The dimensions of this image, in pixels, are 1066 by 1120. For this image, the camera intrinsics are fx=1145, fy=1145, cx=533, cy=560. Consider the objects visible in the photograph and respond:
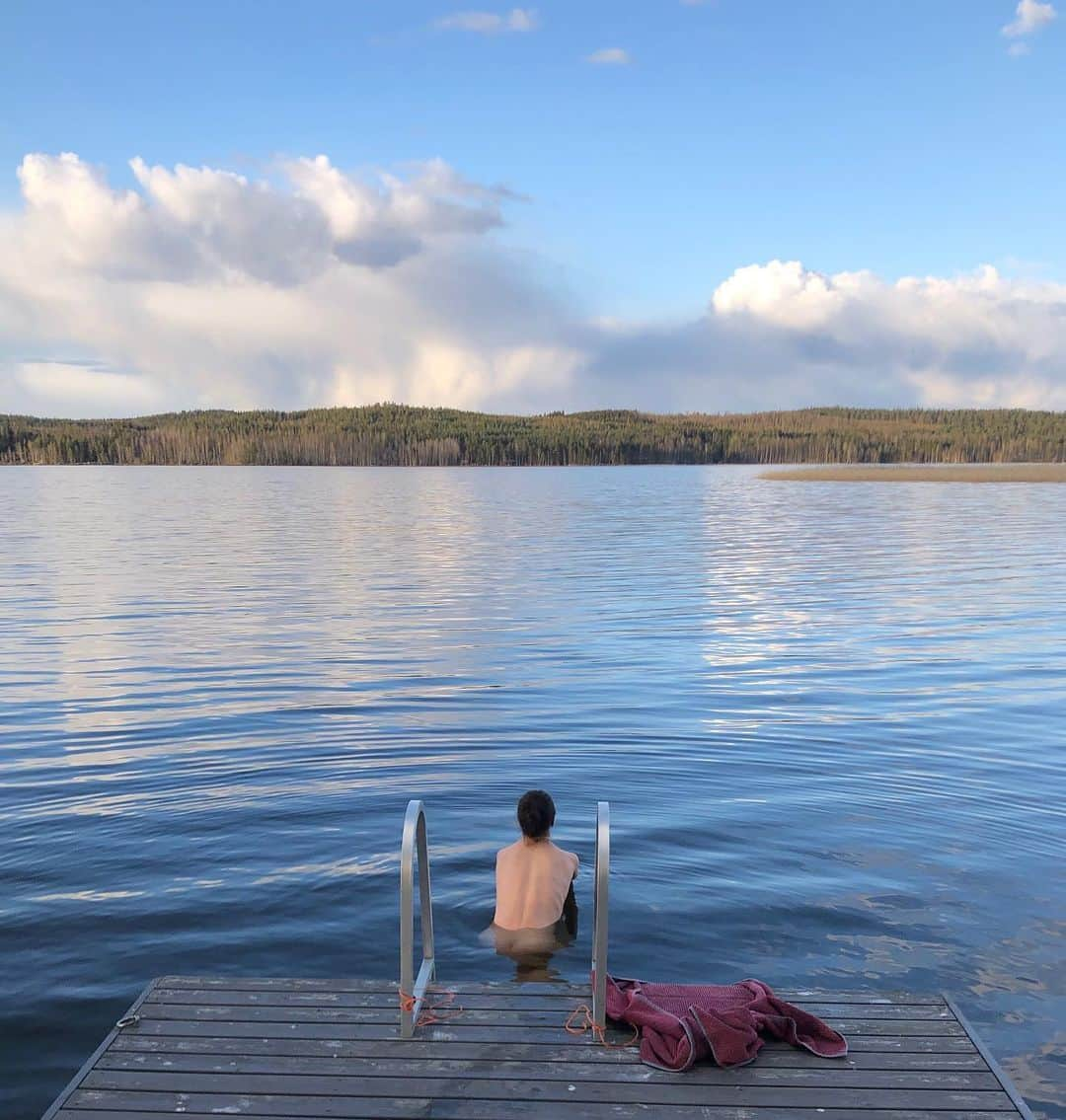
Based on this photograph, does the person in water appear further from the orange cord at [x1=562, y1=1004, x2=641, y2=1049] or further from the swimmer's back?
the orange cord at [x1=562, y1=1004, x2=641, y2=1049]

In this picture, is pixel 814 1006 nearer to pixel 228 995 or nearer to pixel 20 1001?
pixel 228 995

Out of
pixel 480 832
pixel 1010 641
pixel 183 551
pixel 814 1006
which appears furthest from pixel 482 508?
pixel 814 1006

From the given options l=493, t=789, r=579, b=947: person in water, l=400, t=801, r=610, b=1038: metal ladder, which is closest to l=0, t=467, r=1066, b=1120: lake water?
l=493, t=789, r=579, b=947: person in water

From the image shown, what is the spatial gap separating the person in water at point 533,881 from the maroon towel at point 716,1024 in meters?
1.62

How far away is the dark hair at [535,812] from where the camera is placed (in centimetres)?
880

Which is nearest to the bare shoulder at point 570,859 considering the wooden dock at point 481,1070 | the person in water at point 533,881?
the person in water at point 533,881

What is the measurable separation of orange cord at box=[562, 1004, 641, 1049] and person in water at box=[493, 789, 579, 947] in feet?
5.47

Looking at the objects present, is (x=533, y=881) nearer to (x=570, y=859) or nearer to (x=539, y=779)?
(x=570, y=859)

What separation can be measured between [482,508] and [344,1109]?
82860 millimetres

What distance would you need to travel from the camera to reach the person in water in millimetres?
8973

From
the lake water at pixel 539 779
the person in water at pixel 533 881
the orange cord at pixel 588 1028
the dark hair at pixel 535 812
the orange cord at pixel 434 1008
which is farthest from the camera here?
the lake water at pixel 539 779

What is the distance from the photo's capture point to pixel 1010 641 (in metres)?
26.0

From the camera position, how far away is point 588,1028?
727 centimetres

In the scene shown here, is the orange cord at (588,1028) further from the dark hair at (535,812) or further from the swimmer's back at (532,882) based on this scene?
the swimmer's back at (532,882)
